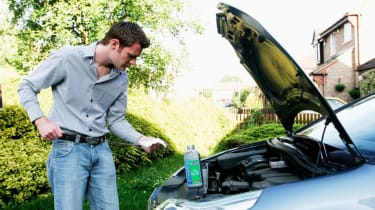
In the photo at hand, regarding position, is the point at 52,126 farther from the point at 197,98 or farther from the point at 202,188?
the point at 197,98

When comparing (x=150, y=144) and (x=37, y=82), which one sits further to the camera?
(x=150, y=144)

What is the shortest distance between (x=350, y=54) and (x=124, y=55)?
2638cm

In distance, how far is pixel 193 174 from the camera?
2619 mm

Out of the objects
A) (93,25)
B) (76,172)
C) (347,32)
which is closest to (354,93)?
(347,32)

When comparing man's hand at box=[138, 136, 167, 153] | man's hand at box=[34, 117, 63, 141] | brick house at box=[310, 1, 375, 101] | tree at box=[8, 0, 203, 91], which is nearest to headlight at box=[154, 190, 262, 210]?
man's hand at box=[138, 136, 167, 153]

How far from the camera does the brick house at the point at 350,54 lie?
82.9 ft

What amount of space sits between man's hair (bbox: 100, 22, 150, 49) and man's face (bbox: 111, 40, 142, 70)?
2 cm

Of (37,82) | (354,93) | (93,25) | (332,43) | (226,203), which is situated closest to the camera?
(226,203)

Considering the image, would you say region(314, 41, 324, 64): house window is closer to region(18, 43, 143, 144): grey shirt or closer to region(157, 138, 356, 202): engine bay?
region(157, 138, 356, 202): engine bay

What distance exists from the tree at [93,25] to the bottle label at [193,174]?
37.3ft

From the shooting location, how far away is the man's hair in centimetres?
247

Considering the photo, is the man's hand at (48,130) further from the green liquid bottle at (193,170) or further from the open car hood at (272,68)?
the open car hood at (272,68)

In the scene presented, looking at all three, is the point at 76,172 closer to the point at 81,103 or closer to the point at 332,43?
the point at 81,103

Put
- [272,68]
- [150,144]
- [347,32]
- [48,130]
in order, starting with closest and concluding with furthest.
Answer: [48,130]
[150,144]
[272,68]
[347,32]
